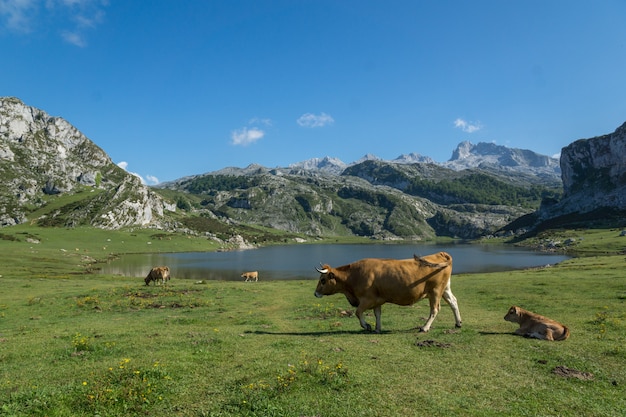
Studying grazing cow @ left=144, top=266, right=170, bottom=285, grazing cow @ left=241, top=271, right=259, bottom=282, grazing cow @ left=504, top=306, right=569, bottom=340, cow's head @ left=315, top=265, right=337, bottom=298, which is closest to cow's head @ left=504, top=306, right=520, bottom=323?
grazing cow @ left=504, top=306, right=569, bottom=340

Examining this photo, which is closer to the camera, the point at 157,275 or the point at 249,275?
the point at 157,275

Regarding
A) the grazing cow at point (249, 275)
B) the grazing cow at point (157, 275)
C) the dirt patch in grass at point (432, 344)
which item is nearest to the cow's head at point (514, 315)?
the dirt patch in grass at point (432, 344)

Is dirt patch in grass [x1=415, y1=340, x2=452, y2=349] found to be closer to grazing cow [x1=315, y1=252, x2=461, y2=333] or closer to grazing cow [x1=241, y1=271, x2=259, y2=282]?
grazing cow [x1=315, y1=252, x2=461, y2=333]

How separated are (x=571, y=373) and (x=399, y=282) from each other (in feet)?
23.4

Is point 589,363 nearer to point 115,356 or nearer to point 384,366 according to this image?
point 384,366

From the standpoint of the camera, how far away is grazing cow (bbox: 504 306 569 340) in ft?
50.6

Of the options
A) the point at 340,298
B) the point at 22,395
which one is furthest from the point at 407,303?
the point at 340,298

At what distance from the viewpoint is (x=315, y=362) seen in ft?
40.1

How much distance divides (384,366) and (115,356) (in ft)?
33.4

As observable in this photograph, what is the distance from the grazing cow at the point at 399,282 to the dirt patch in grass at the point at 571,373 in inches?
232

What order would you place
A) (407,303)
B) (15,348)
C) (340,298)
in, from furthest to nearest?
(340,298), (407,303), (15,348)

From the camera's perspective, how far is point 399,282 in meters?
17.0

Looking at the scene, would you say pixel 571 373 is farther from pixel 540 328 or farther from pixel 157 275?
pixel 157 275

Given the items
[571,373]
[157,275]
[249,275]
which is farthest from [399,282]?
[249,275]
